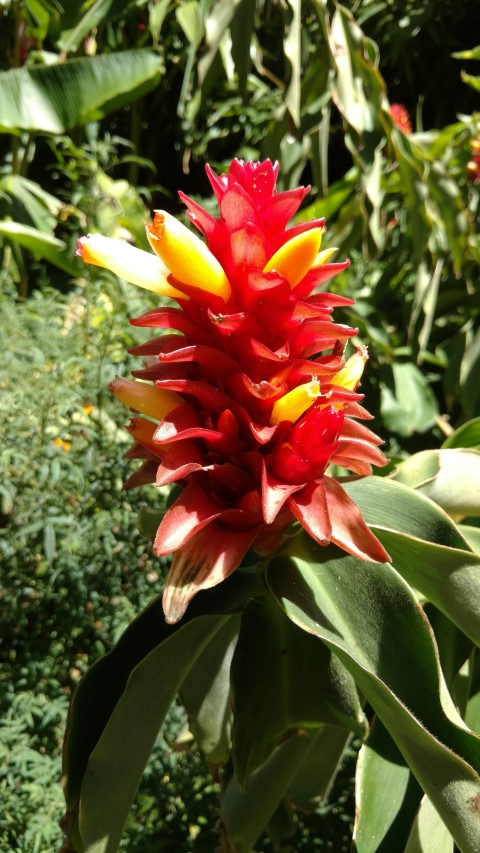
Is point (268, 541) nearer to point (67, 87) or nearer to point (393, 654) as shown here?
point (393, 654)

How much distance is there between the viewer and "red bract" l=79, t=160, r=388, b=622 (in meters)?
0.61

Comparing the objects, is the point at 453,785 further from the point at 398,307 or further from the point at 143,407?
the point at 398,307

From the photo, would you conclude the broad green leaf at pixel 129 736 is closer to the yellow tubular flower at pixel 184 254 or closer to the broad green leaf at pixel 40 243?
the yellow tubular flower at pixel 184 254

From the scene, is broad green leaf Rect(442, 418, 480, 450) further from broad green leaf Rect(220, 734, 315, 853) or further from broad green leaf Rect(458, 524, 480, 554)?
broad green leaf Rect(220, 734, 315, 853)

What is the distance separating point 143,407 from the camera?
666 mm

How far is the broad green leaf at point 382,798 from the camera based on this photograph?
743mm

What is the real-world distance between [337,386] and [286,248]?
0.13 meters

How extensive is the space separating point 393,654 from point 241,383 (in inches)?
10.1

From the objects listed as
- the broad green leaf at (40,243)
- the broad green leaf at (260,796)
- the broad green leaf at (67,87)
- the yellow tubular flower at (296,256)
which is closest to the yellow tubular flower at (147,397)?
the yellow tubular flower at (296,256)

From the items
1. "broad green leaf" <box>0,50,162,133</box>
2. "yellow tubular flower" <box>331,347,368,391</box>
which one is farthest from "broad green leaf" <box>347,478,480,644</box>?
"broad green leaf" <box>0,50,162,133</box>

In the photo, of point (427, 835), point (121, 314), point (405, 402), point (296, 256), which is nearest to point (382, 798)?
point (427, 835)

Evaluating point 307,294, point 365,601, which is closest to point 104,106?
point 307,294

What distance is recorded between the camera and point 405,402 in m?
1.75

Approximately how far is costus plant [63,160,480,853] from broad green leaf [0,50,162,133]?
1.61 m
